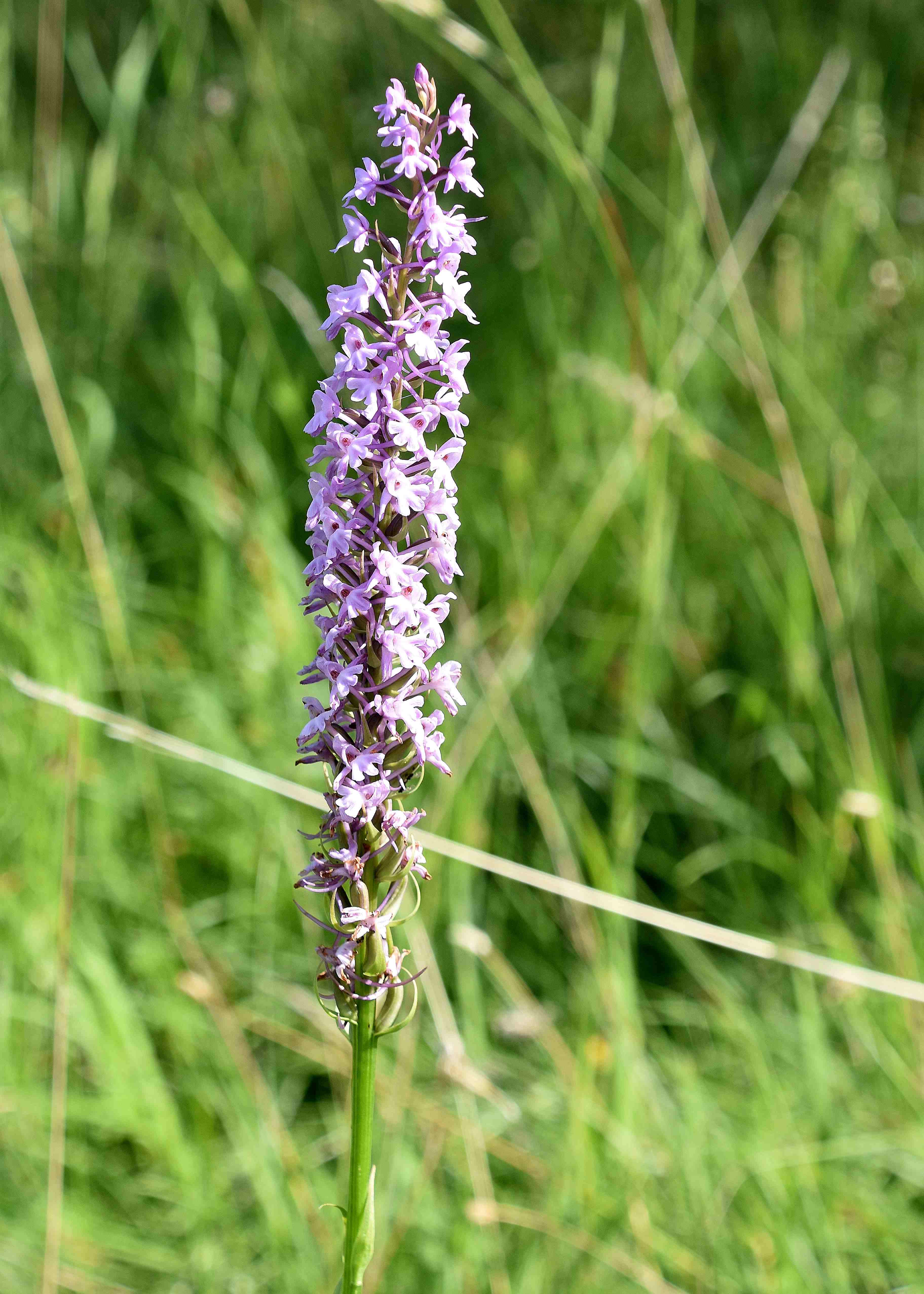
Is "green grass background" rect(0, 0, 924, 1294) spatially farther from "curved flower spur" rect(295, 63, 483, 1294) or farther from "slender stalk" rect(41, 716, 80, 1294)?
"curved flower spur" rect(295, 63, 483, 1294)

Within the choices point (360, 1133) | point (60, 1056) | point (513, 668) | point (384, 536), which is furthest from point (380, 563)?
point (513, 668)

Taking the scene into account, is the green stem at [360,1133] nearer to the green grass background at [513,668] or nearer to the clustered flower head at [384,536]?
the clustered flower head at [384,536]

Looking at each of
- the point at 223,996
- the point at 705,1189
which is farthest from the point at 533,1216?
the point at 223,996

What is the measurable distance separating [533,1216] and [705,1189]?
561 mm

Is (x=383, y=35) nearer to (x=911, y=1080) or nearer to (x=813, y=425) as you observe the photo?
(x=813, y=425)

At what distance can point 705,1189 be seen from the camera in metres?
3.13

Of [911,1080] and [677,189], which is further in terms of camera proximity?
[677,189]

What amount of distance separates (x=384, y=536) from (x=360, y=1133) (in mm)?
893

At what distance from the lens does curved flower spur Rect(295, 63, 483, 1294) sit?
1528mm

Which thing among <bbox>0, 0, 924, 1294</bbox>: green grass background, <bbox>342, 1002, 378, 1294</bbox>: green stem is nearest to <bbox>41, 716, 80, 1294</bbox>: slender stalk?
<bbox>0, 0, 924, 1294</bbox>: green grass background

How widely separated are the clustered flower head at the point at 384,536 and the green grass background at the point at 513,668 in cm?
129

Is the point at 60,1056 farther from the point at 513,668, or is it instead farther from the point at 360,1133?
the point at 513,668

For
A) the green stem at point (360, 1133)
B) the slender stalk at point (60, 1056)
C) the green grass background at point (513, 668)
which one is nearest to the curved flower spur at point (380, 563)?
the green stem at point (360, 1133)

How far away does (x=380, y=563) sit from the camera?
151 centimetres
